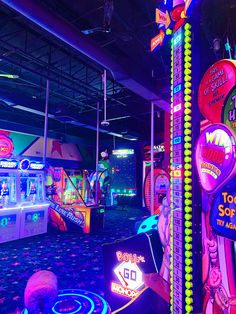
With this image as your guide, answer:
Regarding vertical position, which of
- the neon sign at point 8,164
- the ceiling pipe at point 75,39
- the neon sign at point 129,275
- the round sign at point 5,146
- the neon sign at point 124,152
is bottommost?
the neon sign at point 129,275

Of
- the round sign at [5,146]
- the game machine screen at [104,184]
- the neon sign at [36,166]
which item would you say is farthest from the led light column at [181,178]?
the game machine screen at [104,184]

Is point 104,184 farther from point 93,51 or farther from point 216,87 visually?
point 216,87

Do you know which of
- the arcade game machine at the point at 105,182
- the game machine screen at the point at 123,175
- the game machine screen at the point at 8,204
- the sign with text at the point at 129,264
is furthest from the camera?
the arcade game machine at the point at 105,182

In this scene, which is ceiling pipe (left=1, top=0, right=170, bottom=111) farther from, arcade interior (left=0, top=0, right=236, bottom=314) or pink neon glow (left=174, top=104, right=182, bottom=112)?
pink neon glow (left=174, top=104, right=182, bottom=112)

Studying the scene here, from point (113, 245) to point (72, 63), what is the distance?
5.85m

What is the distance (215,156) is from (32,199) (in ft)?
18.7

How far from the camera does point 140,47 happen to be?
5449 mm

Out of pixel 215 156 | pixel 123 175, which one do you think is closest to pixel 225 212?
pixel 215 156

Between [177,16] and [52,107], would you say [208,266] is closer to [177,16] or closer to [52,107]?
[177,16]

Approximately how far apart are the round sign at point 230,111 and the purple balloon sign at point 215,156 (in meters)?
0.09

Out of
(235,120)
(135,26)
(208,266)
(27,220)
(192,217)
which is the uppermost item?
(135,26)

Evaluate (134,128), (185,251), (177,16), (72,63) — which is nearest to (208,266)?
(185,251)

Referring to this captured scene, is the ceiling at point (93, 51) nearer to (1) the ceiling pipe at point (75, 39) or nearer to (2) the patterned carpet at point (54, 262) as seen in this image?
(1) the ceiling pipe at point (75, 39)

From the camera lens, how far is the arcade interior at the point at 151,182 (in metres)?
1.61
